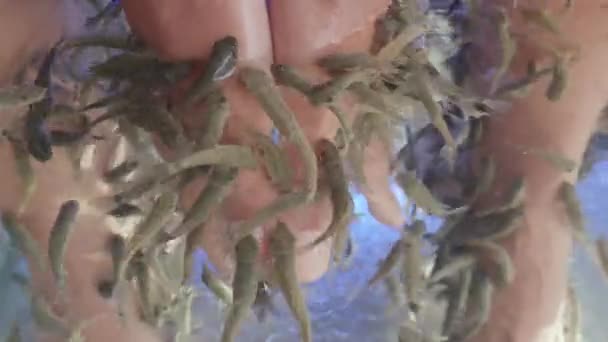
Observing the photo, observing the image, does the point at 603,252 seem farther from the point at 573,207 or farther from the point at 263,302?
the point at 263,302

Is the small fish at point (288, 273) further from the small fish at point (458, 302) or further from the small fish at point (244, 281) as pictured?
the small fish at point (458, 302)

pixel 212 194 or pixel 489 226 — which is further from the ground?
pixel 212 194

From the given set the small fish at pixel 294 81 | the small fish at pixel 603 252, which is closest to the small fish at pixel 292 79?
the small fish at pixel 294 81

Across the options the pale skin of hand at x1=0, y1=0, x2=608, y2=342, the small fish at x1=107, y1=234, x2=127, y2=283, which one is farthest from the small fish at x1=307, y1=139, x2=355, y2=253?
the small fish at x1=107, y1=234, x2=127, y2=283

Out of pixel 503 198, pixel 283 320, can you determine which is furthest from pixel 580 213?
pixel 283 320

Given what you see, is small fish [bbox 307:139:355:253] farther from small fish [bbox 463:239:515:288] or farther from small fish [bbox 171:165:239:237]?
small fish [bbox 463:239:515:288]

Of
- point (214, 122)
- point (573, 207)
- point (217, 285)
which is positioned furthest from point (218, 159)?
point (573, 207)
